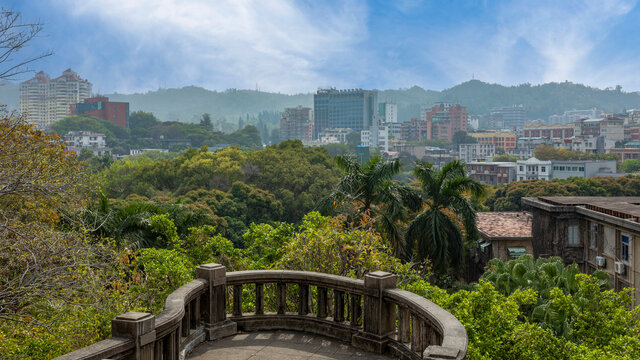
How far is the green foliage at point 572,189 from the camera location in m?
52.5

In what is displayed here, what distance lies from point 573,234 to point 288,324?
88.6ft

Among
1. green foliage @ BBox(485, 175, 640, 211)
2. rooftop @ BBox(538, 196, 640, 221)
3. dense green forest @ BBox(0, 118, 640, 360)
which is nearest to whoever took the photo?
dense green forest @ BBox(0, 118, 640, 360)

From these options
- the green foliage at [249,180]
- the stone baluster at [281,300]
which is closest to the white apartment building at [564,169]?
the green foliage at [249,180]

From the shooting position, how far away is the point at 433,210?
76.9ft

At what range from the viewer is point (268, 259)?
13234 mm

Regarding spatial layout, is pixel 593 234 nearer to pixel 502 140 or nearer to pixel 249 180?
pixel 249 180

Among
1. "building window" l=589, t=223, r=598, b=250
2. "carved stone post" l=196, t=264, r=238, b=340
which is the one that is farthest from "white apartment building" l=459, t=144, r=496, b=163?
"carved stone post" l=196, t=264, r=238, b=340

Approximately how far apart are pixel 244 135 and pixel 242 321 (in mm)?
122061

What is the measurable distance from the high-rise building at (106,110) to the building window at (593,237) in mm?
144882

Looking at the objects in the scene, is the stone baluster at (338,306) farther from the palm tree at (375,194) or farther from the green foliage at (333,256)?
the palm tree at (375,194)

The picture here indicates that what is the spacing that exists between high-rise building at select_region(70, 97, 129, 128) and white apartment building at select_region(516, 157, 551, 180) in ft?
353

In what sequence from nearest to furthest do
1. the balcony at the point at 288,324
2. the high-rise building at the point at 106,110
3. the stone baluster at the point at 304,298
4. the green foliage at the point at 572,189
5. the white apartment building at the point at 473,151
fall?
the balcony at the point at 288,324
the stone baluster at the point at 304,298
the green foliage at the point at 572,189
the high-rise building at the point at 106,110
the white apartment building at the point at 473,151

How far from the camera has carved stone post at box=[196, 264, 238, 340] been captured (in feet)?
25.6

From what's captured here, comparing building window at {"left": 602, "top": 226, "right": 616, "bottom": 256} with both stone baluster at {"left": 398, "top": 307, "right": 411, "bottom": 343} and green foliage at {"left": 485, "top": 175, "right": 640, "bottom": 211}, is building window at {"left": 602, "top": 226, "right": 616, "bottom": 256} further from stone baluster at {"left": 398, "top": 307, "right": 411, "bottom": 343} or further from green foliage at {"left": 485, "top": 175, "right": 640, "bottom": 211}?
green foliage at {"left": 485, "top": 175, "right": 640, "bottom": 211}
